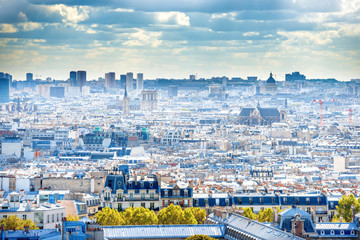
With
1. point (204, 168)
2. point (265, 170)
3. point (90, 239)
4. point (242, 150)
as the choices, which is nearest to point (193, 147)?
point (242, 150)

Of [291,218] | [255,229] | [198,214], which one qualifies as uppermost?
[291,218]

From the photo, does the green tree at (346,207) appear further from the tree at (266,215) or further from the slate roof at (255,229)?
the slate roof at (255,229)

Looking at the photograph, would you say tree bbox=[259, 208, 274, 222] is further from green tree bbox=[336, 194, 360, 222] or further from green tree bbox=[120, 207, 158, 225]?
green tree bbox=[120, 207, 158, 225]

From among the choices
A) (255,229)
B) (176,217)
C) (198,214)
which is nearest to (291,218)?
(255,229)

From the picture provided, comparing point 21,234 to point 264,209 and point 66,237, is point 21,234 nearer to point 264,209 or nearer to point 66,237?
point 66,237

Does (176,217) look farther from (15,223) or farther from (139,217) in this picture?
(15,223)

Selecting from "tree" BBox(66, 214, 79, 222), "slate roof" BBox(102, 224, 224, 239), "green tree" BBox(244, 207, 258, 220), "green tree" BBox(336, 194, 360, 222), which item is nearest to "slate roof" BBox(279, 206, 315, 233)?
"slate roof" BBox(102, 224, 224, 239)

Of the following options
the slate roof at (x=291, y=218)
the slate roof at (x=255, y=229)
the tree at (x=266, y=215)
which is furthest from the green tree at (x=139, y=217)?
the slate roof at (x=291, y=218)

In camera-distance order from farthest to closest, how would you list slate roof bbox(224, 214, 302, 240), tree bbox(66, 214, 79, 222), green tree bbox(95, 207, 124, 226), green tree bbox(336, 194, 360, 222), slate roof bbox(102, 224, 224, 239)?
green tree bbox(336, 194, 360, 222) → green tree bbox(95, 207, 124, 226) → tree bbox(66, 214, 79, 222) → slate roof bbox(102, 224, 224, 239) → slate roof bbox(224, 214, 302, 240)
